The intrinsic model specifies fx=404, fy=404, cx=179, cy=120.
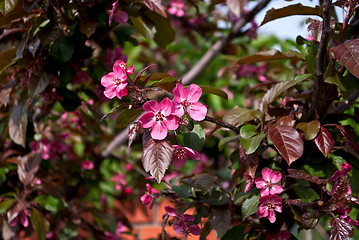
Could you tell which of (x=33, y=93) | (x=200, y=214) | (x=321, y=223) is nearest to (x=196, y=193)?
(x=200, y=214)

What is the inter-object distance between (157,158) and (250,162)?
0.21 m

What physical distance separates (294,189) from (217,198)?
0.52 feet

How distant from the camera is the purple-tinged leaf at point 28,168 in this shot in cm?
109

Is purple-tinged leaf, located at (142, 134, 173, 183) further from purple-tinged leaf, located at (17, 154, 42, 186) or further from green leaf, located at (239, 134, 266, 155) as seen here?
purple-tinged leaf, located at (17, 154, 42, 186)

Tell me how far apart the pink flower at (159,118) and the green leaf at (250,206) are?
0.71ft

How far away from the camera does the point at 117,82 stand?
2.10 ft

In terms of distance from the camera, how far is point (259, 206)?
71cm

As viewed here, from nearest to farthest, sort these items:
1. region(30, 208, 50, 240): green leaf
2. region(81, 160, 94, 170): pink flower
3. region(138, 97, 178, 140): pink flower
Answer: region(138, 97, 178, 140): pink flower, region(30, 208, 50, 240): green leaf, region(81, 160, 94, 170): pink flower

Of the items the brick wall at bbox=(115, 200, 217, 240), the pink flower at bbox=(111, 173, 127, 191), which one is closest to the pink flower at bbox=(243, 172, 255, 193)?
the pink flower at bbox=(111, 173, 127, 191)

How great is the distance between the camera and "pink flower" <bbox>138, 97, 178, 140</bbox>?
2.06ft

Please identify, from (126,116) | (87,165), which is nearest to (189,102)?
(126,116)

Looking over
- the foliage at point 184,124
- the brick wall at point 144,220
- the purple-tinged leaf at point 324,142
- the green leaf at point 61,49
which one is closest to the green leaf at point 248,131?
the foliage at point 184,124

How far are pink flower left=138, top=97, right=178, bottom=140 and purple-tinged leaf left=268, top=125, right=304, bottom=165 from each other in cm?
19

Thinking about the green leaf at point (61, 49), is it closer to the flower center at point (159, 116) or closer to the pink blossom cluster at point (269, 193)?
the flower center at point (159, 116)
